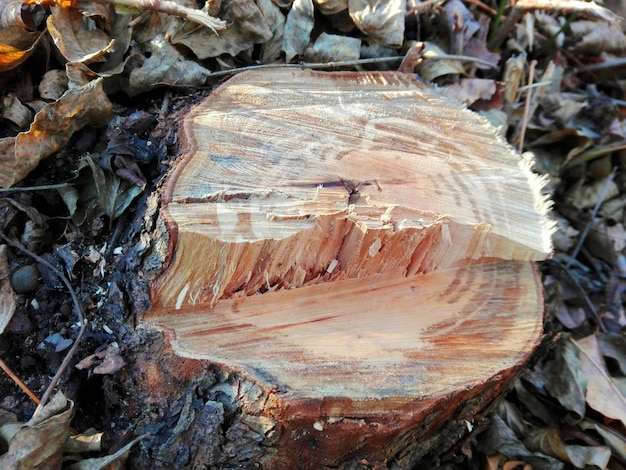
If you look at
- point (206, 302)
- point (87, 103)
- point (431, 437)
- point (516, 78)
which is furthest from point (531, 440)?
point (87, 103)

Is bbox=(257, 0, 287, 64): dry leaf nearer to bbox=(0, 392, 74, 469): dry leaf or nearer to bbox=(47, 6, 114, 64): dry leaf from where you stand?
bbox=(47, 6, 114, 64): dry leaf

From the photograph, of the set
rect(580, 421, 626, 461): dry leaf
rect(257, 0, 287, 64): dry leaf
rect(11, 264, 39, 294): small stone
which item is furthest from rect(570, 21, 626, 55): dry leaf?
rect(11, 264, 39, 294): small stone

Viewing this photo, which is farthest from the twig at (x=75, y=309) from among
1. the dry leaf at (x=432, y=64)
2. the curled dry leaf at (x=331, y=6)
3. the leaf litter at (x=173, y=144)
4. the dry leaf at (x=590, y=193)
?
the dry leaf at (x=590, y=193)

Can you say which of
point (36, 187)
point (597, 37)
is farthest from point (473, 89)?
point (36, 187)

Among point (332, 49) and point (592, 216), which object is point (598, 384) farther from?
point (332, 49)

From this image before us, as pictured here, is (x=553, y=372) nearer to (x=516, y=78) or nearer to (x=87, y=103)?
(x=516, y=78)
